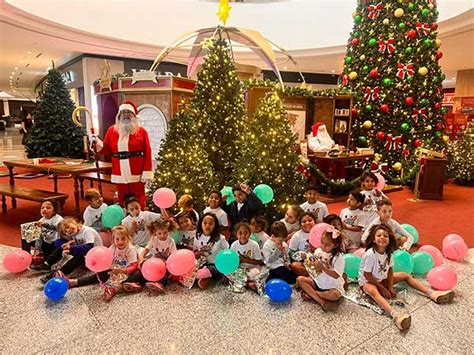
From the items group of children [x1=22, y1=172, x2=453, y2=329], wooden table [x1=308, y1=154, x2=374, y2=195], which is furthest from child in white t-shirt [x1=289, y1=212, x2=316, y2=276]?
wooden table [x1=308, y1=154, x2=374, y2=195]

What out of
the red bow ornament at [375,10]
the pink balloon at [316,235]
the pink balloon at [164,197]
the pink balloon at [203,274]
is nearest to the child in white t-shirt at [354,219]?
the pink balloon at [316,235]

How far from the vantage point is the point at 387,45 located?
7.85 m

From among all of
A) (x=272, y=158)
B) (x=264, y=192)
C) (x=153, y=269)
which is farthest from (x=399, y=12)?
(x=153, y=269)

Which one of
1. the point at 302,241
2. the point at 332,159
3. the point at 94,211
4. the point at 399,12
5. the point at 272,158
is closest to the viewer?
the point at 302,241

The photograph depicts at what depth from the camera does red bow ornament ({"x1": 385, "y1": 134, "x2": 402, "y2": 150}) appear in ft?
26.7

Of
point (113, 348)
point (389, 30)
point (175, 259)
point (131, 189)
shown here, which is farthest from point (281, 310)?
point (389, 30)

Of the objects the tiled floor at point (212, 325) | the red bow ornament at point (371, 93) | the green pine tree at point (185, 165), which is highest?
the red bow ornament at point (371, 93)

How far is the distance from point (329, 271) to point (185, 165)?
2.25 metres

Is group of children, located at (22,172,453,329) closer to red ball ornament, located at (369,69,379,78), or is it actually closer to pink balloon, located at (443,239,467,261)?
pink balloon, located at (443,239,467,261)

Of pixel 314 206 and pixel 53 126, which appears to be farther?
pixel 53 126

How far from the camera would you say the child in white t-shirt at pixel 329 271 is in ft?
9.64

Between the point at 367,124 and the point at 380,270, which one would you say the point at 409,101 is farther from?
the point at 380,270

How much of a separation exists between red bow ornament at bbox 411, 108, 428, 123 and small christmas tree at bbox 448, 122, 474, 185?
1.93m

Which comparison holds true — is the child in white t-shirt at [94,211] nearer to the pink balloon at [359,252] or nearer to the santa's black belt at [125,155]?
the santa's black belt at [125,155]
